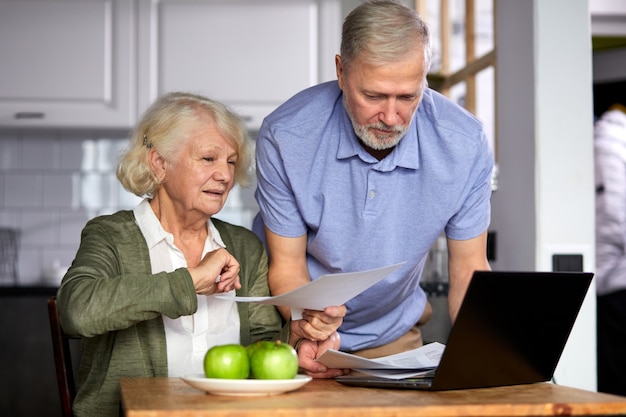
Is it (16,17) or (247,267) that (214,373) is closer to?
(247,267)

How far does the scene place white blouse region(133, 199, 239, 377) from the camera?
6.57 feet

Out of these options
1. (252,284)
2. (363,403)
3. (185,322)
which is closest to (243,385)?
(363,403)

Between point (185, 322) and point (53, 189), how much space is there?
2505mm

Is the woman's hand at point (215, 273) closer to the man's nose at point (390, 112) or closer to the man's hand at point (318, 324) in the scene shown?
the man's hand at point (318, 324)

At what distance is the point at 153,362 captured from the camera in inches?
77.6

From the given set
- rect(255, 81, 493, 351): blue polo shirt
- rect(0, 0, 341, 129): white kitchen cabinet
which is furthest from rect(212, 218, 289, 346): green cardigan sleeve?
rect(0, 0, 341, 129): white kitchen cabinet

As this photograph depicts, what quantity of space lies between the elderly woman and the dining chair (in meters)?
0.16

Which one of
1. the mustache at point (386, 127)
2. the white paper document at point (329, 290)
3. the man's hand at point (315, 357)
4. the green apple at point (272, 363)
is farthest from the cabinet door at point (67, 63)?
the green apple at point (272, 363)

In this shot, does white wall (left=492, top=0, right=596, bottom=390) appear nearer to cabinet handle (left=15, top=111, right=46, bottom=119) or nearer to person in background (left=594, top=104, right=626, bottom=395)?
person in background (left=594, top=104, right=626, bottom=395)

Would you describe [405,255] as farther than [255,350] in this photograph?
Yes

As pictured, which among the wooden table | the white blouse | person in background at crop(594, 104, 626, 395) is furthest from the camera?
person in background at crop(594, 104, 626, 395)

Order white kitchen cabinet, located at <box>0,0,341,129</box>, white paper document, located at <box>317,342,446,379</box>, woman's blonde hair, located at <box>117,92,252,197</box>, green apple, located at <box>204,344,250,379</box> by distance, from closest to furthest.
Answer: green apple, located at <box>204,344,250,379</box> → white paper document, located at <box>317,342,446,379</box> → woman's blonde hair, located at <box>117,92,252,197</box> → white kitchen cabinet, located at <box>0,0,341,129</box>

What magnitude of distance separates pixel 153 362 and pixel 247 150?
1.92 feet

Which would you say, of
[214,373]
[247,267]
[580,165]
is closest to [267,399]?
[214,373]
